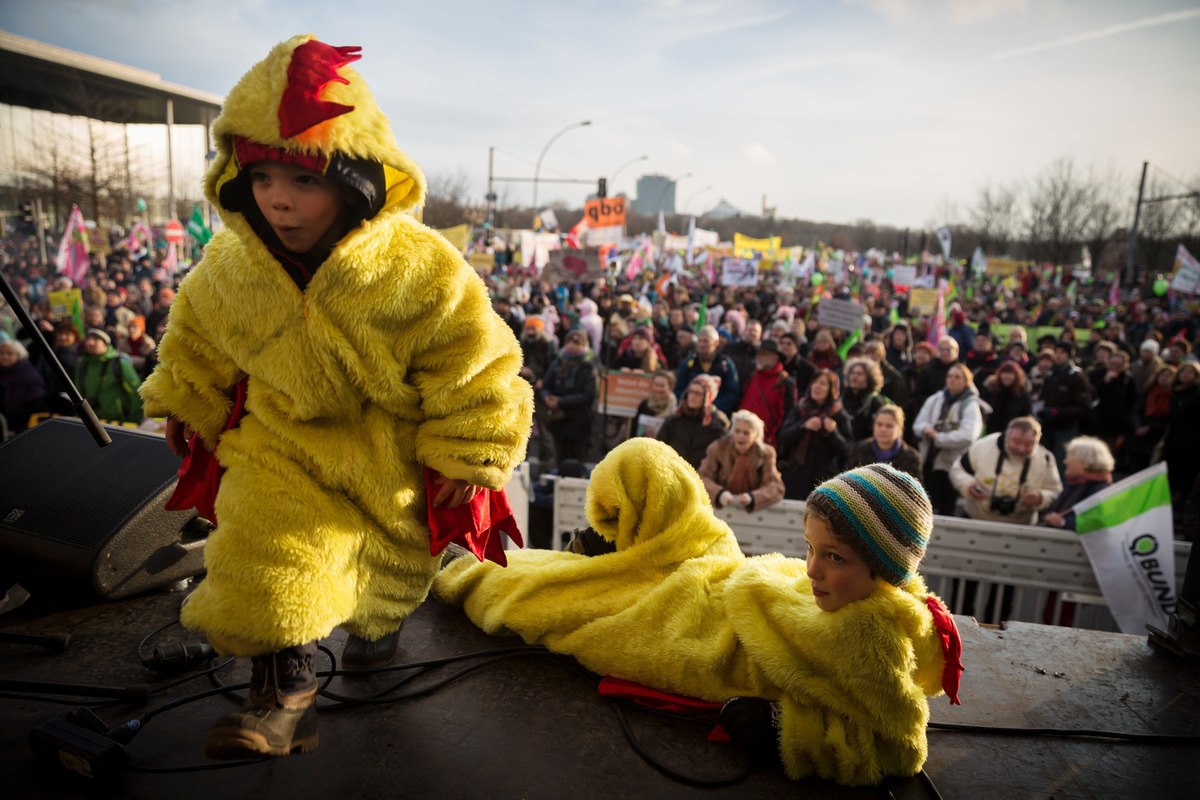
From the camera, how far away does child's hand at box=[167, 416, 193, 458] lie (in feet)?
7.48

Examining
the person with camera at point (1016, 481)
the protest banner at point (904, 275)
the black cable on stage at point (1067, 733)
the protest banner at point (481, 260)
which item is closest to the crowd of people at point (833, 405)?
the person with camera at point (1016, 481)

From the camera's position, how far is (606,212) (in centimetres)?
1575

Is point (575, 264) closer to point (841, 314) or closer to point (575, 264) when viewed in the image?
point (575, 264)

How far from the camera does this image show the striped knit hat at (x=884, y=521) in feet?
7.11

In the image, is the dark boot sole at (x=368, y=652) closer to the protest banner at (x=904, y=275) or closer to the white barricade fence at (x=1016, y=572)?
the white barricade fence at (x=1016, y=572)

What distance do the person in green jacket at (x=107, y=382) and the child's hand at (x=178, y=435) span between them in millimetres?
5268

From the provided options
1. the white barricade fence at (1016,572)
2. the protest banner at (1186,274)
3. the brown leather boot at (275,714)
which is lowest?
the white barricade fence at (1016,572)

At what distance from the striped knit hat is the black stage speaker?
103 inches

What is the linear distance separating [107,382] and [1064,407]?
9.63 meters

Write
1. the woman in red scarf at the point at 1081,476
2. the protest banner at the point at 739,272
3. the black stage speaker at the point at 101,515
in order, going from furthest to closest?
the protest banner at the point at 739,272 < the woman in red scarf at the point at 1081,476 < the black stage speaker at the point at 101,515

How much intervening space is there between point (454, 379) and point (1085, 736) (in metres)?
2.53

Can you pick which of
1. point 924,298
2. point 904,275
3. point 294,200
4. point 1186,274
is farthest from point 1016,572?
point 1186,274

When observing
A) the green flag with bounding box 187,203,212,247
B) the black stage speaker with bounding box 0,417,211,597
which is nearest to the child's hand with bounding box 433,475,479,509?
the black stage speaker with bounding box 0,417,211,597

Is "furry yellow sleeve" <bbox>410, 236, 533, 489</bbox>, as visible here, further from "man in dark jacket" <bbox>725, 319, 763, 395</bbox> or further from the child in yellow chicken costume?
"man in dark jacket" <bbox>725, 319, 763, 395</bbox>
